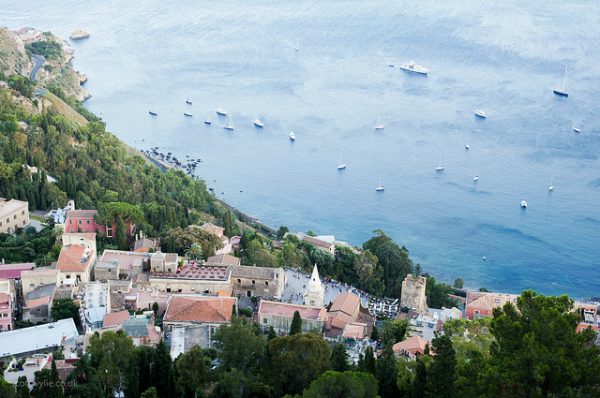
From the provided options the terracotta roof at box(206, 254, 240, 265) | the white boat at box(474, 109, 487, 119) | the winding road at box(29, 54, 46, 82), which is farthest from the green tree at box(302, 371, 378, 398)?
the winding road at box(29, 54, 46, 82)

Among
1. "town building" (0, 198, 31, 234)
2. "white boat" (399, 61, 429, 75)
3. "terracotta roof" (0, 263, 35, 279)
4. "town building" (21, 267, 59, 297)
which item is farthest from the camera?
"white boat" (399, 61, 429, 75)

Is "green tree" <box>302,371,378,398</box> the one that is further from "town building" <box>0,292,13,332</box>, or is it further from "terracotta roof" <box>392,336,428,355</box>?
"town building" <box>0,292,13,332</box>

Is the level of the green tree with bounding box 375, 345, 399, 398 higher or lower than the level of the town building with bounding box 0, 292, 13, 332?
higher

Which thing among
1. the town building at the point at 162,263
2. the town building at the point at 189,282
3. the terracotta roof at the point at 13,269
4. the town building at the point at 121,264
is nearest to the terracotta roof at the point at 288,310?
the town building at the point at 189,282

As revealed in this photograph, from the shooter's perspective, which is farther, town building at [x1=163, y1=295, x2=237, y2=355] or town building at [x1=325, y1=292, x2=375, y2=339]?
town building at [x1=325, y1=292, x2=375, y2=339]

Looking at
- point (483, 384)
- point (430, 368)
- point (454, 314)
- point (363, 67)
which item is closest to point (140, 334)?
point (430, 368)

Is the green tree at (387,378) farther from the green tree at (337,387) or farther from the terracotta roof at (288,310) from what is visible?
the terracotta roof at (288,310)
